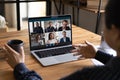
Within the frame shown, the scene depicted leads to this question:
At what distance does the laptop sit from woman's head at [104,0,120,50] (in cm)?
68

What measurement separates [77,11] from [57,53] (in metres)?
1.99

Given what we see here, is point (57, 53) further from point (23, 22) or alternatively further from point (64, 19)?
point (23, 22)

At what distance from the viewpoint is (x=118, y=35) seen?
60 centimetres

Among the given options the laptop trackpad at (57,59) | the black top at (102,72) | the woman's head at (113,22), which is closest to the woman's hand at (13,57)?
the laptop trackpad at (57,59)

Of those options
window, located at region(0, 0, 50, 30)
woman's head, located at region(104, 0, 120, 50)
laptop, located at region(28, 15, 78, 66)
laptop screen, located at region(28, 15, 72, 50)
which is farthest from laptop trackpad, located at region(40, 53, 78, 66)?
window, located at region(0, 0, 50, 30)

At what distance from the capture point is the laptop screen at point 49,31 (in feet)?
4.51

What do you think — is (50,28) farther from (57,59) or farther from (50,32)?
(57,59)

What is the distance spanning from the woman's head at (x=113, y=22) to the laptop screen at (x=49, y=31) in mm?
786

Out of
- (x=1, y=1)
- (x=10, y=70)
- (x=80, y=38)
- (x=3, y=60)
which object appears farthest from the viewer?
(x=1, y=1)

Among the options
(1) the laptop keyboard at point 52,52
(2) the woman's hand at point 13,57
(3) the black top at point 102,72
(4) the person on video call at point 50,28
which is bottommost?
(1) the laptop keyboard at point 52,52

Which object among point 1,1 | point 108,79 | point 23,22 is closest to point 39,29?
point 108,79

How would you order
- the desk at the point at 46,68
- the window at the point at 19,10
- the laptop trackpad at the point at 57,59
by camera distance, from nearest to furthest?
1. the desk at the point at 46,68
2. the laptop trackpad at the point at 57,59
3. the window at the point at 19,10

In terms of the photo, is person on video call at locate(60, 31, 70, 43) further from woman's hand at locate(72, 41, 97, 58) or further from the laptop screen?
woman's hand at locate(72, 41, 97, 58)

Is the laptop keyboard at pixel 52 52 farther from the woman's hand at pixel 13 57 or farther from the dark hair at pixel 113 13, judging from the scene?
the dark hair at pixel 113 13
